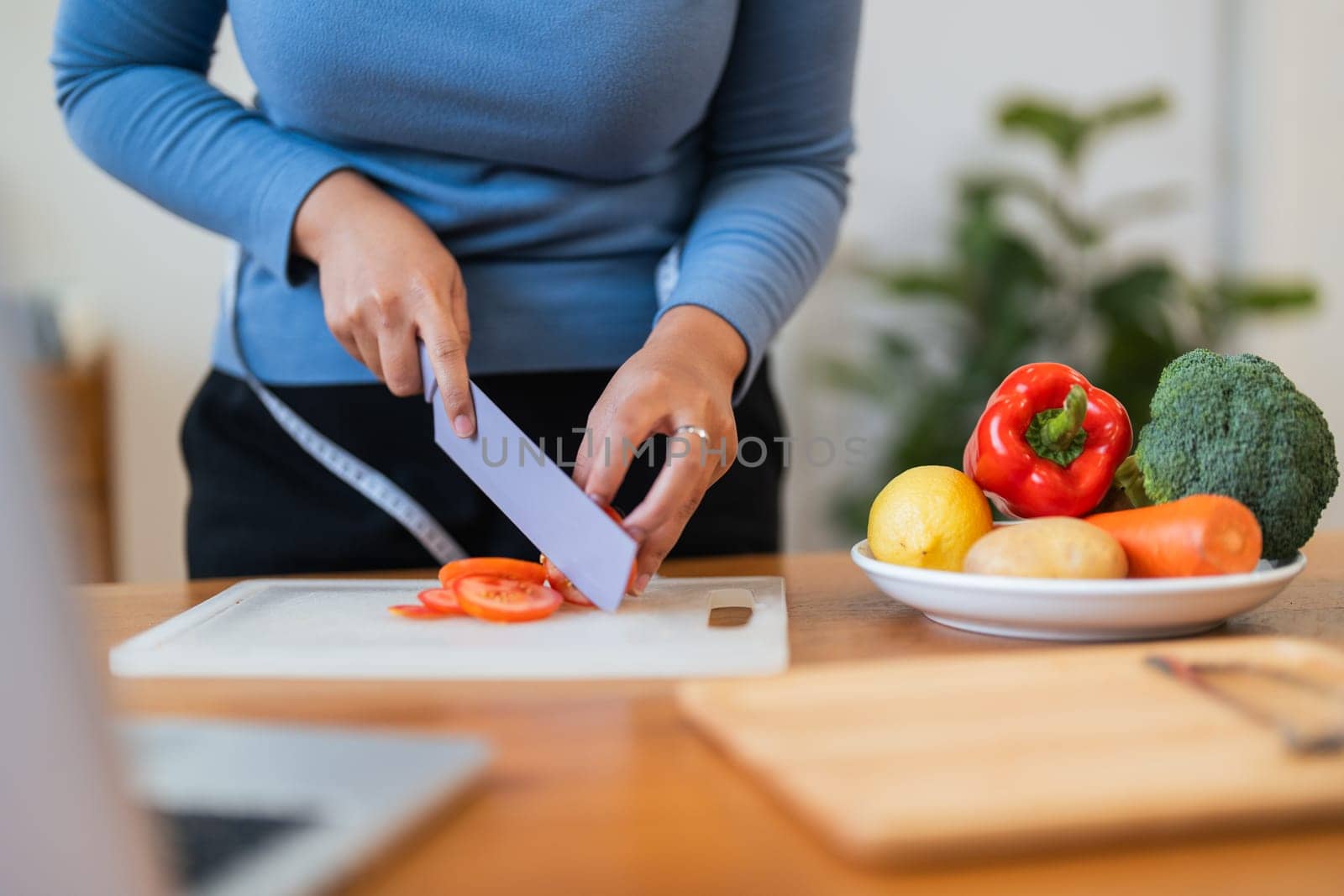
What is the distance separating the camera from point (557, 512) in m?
0.90

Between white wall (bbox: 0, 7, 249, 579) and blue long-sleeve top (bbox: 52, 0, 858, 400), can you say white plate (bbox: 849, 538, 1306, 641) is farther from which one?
white wall (bbox: 0, 7, 249, 579)

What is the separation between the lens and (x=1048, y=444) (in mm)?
953

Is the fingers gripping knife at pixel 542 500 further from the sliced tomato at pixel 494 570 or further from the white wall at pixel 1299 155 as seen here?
the white wall at pixel 1299 155

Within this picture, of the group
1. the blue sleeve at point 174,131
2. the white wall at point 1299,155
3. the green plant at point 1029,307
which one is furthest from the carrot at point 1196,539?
the white wall at point 1299,155

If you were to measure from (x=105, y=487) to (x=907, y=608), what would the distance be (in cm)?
242

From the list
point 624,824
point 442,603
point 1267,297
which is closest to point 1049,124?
point 1267,297

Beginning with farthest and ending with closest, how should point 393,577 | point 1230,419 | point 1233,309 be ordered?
point 1233,309
point 393,577
point 1230,419

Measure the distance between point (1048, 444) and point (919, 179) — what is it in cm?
246

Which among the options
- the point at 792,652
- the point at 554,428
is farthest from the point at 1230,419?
the point at 554,428

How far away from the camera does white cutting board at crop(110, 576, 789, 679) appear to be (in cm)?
76

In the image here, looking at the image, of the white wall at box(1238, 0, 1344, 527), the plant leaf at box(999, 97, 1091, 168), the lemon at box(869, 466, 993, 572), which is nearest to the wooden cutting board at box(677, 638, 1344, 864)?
the lemon at box(869, 466, 993, 572)

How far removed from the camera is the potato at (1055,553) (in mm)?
793

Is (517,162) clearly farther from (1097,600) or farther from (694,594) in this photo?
(1097,600)

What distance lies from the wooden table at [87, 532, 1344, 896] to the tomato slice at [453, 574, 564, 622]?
0.49 feet
